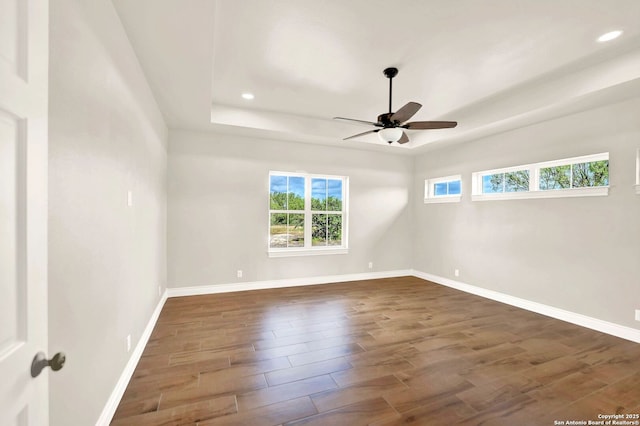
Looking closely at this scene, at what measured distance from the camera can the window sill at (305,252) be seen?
5.02 meters

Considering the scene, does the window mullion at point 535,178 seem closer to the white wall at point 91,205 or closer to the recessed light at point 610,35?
the recessed light at point 610,35

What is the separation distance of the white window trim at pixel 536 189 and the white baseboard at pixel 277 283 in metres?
2.23

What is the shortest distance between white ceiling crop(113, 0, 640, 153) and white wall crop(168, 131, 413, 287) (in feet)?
2.02

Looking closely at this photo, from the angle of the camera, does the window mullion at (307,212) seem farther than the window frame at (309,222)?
Yes

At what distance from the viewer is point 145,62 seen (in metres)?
2.56

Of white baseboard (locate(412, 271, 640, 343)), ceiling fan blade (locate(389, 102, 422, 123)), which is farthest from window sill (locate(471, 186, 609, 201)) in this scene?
ceiling fan blade (locate(389, 102, 422, 123))

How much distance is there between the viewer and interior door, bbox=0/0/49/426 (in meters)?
0.65

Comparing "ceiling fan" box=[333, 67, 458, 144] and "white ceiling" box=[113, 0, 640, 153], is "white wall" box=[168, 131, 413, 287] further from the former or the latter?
"ceiling fan" box=[333, 67, 458, 144]

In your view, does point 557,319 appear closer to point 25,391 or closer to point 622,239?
point 622,239

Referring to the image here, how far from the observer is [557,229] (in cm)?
372

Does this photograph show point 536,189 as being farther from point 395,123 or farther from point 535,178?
point 395,123

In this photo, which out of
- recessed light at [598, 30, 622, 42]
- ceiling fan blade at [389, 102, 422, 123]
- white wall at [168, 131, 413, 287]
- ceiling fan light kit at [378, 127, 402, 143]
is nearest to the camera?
recessed light at [598, 30, 622, 42]

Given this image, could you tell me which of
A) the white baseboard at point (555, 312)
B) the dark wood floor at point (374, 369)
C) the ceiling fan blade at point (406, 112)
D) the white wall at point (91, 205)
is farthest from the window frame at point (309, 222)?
the white wall at point (91, 205)

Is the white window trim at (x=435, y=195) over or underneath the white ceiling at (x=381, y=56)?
underneath
